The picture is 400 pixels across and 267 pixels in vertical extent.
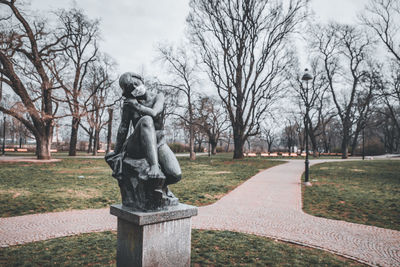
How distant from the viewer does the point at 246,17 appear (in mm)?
25891

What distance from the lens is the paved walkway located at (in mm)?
4934

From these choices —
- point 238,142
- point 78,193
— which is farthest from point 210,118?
point 78,193

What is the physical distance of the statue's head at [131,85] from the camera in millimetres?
3746

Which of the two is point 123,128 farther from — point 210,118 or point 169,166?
point 210,118

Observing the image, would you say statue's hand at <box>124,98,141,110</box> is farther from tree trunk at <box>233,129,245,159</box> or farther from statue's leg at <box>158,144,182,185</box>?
tree trunk at <box>233,129,245,159</box>

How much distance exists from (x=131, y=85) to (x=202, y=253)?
2899mm

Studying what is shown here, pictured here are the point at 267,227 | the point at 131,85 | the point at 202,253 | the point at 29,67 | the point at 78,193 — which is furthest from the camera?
the point at 29,67

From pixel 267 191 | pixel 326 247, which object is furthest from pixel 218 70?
pixel 326 247

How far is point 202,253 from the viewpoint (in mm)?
4500

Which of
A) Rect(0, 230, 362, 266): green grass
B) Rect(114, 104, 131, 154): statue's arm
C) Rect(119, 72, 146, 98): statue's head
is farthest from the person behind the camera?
Rect(0, 230, 362, 266): green grass

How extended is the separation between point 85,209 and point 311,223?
5.84m

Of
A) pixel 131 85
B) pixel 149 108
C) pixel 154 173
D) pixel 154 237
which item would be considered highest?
pixel 131 85

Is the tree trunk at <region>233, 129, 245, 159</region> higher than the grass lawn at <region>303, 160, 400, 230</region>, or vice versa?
the tree trunk at <region>233, 129, 245, 159</region>

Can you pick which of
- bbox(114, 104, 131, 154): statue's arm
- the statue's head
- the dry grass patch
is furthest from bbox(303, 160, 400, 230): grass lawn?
the dry grass patch
